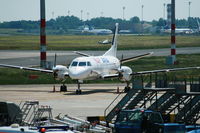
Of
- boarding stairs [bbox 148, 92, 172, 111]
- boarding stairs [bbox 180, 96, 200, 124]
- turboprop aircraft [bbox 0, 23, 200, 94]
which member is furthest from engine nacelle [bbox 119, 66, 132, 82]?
boarding stairs [bbox 180, 96, 200, 124]

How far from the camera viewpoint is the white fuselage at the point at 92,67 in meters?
55.7

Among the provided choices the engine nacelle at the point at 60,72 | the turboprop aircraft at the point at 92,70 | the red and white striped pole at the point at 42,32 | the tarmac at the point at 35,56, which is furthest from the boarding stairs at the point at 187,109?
the tarmac at the point at 35,56

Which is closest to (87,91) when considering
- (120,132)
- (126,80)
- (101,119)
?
(126,80)

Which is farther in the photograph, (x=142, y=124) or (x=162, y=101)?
(x=162, y=101)

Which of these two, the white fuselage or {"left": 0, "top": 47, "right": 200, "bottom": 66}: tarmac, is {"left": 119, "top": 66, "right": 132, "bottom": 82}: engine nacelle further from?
{"left": 0, "top": 47, "right": 200, "bottom": 66}: tarmac

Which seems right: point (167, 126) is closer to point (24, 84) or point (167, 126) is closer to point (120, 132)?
point (120, 132)

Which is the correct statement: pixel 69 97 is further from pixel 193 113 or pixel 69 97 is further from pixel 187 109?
pixel 193 113

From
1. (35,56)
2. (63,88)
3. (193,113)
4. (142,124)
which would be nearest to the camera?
(142,124)

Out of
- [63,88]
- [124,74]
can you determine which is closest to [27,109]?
[63,88]

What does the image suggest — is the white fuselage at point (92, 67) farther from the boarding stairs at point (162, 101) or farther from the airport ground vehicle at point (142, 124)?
the airport ground vehicle at point (142, 124)

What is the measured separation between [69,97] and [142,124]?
24.5 metres

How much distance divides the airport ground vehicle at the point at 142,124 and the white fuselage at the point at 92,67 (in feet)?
82.0

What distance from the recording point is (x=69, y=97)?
176 feet

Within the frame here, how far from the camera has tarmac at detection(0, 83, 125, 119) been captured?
4447cm
